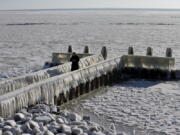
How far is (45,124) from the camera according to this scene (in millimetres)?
9422

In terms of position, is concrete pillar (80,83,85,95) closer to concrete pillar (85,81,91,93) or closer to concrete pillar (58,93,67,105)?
concrete pillar (85,81,91,93)

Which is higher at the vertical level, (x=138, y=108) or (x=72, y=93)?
(x=72, y=93)

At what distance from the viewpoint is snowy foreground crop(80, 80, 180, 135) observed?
36.4ft

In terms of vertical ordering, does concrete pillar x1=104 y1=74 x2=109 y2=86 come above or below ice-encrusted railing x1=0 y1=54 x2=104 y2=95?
below

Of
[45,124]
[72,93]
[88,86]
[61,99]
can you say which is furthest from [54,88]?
[45,124]

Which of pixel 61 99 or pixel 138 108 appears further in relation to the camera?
pixel 61 99

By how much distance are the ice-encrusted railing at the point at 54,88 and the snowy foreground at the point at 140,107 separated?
2.95 ft

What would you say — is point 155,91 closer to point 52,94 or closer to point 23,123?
point 52,94

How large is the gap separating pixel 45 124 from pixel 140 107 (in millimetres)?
5085

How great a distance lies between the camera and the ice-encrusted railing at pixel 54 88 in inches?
412

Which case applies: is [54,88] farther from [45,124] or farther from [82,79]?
[45,124]

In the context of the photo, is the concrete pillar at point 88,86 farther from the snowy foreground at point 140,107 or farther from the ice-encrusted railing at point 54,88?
the snowy foreground at point 140,107

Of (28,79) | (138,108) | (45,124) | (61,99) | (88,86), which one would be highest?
(28,79)

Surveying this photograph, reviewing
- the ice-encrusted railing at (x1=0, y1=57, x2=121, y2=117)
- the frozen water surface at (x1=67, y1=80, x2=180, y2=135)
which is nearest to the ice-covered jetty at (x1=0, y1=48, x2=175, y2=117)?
the ice-encrusted railing at (x1=0, y1=57, x2=121, y2=117)
